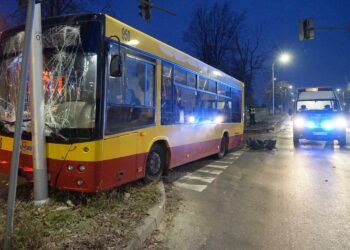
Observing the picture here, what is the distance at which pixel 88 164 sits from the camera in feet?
18.1

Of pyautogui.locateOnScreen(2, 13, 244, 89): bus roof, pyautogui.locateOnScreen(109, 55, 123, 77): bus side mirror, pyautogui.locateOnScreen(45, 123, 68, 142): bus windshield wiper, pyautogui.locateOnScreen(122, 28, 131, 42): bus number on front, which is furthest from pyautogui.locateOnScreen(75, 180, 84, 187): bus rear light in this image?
pyautogui.locateOnScreen(122, 28, 131, 42): bus number on front

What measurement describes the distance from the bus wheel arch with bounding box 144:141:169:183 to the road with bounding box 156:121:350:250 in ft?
1.87

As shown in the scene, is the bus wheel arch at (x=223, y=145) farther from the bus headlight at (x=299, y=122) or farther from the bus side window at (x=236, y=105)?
the bus headlight at (x=299, y=122)

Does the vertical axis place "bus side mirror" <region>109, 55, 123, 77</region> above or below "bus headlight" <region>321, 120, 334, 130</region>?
above

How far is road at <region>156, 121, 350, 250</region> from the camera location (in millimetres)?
4961

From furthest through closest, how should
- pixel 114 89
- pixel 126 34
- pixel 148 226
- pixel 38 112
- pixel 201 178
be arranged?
pixel 201 178 < pixel 126 34 < pixel 114 89 < pixel 38 112 < pixel 148 226

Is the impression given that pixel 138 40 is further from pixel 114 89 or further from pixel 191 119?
pixel 191 119

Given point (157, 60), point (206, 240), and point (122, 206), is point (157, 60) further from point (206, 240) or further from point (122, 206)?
point (206, 240)

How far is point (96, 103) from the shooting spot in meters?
5.56

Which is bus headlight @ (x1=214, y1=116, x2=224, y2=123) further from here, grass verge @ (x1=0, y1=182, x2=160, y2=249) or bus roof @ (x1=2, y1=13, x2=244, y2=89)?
grass verge @ (x1=0, y1=182, x2=160, y2=249)

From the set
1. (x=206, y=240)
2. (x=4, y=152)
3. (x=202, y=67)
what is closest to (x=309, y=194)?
(x=206, y=240)

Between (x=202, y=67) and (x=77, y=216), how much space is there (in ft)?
20.9

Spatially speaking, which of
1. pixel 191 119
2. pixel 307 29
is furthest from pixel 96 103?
pixel 307 29

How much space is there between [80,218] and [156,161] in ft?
9.18
